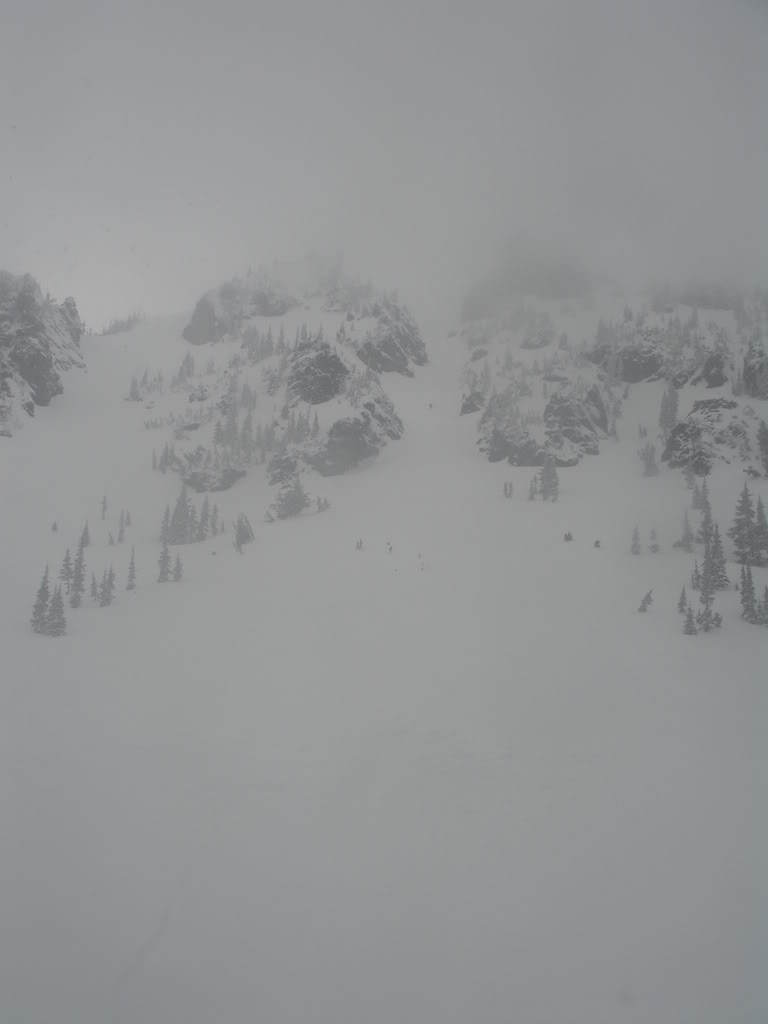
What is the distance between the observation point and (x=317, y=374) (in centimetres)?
8475

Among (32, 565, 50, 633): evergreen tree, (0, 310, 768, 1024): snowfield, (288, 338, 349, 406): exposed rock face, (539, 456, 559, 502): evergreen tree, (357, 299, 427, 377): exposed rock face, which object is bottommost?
(0, 310, 768, 1024): snowfield

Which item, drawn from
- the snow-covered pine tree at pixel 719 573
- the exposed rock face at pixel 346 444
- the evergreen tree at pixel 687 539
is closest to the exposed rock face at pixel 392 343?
the exposed rock face at pixel 346 444

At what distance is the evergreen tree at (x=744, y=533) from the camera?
34.0 m

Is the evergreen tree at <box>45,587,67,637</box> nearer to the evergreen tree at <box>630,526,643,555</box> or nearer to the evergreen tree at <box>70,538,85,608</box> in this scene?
the evergreen tree at <box>70,538,85,608</box>

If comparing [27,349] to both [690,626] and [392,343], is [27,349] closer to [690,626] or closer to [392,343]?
[392,343]

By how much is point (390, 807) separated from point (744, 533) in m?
33.7

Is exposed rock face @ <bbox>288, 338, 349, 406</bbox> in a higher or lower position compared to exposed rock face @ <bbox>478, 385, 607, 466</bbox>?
higher

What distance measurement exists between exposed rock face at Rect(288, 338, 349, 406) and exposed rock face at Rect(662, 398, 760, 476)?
166 feet

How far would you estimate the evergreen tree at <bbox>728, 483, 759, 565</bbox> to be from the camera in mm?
33969

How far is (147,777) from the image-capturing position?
14.5 m

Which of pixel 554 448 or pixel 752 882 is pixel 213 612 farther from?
pixel 554 448

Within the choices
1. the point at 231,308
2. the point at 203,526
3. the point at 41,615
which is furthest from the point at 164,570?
the point at 231,308

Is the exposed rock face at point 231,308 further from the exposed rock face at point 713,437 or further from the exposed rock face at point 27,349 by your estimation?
the exposed rock face at point 713,437

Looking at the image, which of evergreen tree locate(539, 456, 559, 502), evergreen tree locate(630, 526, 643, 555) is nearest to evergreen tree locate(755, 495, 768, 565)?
evergreen tree locate(630, 526, 643, 555)
